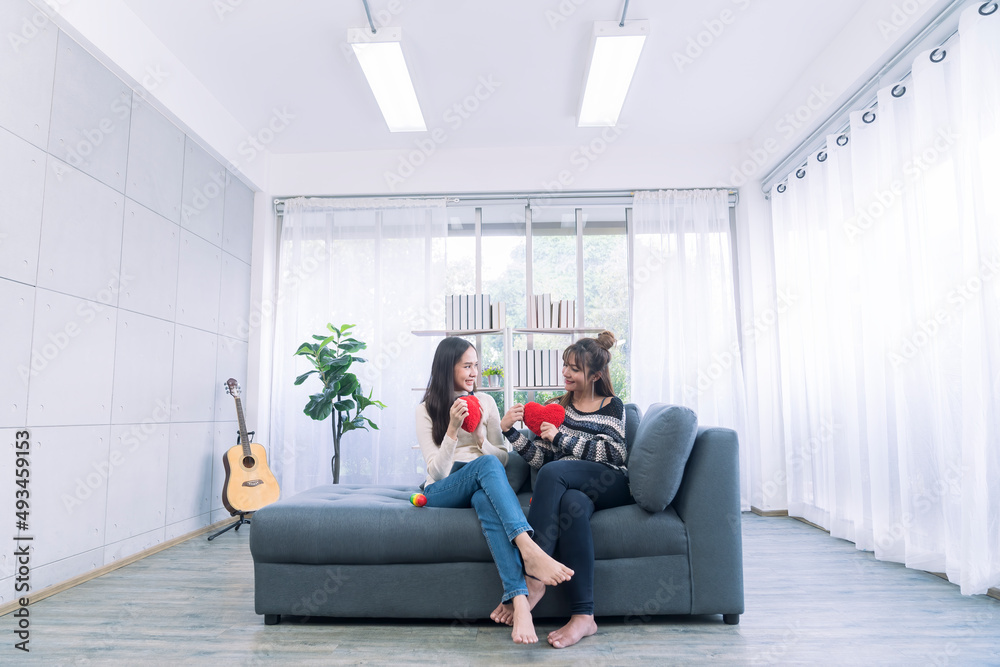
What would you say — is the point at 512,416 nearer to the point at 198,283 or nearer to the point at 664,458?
the point at 664,458

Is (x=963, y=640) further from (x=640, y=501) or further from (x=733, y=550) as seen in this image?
(x=640, y=501)

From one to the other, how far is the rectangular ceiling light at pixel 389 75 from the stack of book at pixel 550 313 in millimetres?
1503

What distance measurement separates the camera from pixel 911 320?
2.88m

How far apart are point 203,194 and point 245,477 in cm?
185

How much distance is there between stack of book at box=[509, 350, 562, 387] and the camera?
462 cm

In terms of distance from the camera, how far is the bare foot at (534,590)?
6.90 feet

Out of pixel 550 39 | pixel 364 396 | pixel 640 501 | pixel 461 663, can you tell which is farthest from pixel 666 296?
pixel 461 663

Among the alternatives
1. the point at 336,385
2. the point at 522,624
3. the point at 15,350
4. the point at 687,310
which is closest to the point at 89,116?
the point at 15,350

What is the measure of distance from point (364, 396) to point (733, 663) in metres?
3.40

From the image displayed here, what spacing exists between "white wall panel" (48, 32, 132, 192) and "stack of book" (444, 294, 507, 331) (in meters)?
2.25

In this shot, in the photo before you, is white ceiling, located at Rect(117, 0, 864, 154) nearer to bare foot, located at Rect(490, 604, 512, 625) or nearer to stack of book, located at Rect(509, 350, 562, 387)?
stack of book, located at Rect(509, 350, 562, 387)

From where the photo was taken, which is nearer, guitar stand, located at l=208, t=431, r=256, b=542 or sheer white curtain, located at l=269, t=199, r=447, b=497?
guitar stand, located at l=208, t=431, r=256, b=542

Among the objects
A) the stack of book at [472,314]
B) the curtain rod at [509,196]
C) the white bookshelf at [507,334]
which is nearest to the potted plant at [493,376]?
the white bookshelf at [507,334]

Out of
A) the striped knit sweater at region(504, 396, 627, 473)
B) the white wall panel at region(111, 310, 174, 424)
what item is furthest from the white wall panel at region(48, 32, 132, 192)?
the striped knit sweater at region(504, 396, 627, 473)
